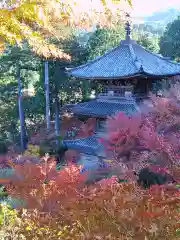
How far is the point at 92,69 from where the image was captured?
12.5 meters

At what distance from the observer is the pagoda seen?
11.6 m

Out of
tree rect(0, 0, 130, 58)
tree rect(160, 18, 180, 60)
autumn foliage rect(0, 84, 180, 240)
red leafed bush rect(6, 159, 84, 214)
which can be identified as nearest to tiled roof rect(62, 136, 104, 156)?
autumn foliage rect(0, 84, 180, 240)

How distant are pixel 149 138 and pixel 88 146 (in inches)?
157

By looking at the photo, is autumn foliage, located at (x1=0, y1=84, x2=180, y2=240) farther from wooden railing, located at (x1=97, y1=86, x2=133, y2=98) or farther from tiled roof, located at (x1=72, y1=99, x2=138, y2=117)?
wooden railing, located at (x1=97, y1=86, x2=133, y2=98)

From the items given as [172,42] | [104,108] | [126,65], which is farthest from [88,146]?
[172,42]

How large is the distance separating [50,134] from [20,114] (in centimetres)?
515

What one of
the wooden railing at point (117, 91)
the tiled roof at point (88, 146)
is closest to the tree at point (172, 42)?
the wooden railing at point (117, 91)

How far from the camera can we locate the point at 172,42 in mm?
23125

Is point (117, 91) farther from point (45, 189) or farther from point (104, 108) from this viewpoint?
point (45, 189)

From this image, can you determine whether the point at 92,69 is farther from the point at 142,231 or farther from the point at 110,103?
the point at 142,231

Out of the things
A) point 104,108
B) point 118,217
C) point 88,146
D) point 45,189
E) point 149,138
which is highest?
point 118,217

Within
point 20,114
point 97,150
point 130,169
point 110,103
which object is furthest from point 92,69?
point 20,114

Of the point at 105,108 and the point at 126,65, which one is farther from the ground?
the point at 126,65

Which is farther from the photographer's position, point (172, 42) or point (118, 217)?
point (172, 42)
